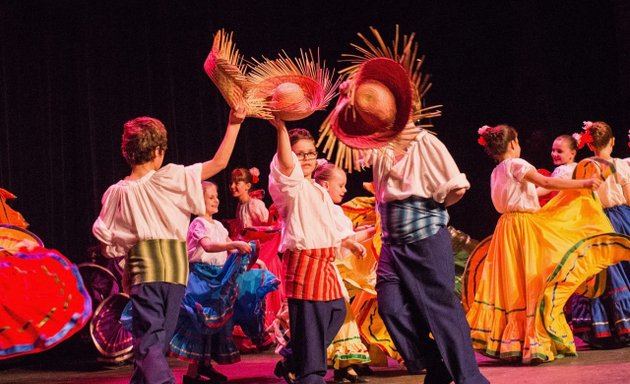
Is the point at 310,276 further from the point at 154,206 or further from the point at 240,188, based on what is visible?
the point at 240,188

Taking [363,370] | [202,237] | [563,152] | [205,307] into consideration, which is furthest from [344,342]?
[563,152]

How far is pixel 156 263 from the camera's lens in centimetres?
325

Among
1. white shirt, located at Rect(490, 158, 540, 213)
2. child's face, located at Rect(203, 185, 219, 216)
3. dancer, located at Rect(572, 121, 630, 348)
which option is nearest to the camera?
white shirt, located at Rect(490, 158, 540, 213)

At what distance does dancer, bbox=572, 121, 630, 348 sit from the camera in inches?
203

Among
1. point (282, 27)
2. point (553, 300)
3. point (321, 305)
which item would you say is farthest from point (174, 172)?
point (282, 27)

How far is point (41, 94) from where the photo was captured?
6.66 meters

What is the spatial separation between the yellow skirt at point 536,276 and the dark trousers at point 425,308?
152 centimetres

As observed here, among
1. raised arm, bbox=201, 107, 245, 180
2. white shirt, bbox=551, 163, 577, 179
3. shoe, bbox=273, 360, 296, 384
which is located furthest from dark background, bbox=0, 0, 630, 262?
raised arm, bbox=201, 107, 245, 180

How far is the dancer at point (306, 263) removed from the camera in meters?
3.47

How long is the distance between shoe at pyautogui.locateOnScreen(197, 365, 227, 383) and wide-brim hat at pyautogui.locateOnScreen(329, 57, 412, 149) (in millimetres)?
2123

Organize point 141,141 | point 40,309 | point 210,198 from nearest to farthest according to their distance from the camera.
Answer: point 141,141
point 40,309
point 210,198

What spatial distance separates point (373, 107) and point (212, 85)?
4.68m

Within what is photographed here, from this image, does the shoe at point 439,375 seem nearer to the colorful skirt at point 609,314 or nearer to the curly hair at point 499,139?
the curly hair at point 499,139

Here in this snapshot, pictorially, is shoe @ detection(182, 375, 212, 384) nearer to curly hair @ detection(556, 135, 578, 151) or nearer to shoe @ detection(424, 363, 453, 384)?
shoe @ detection(424, 363, 453, 384)
